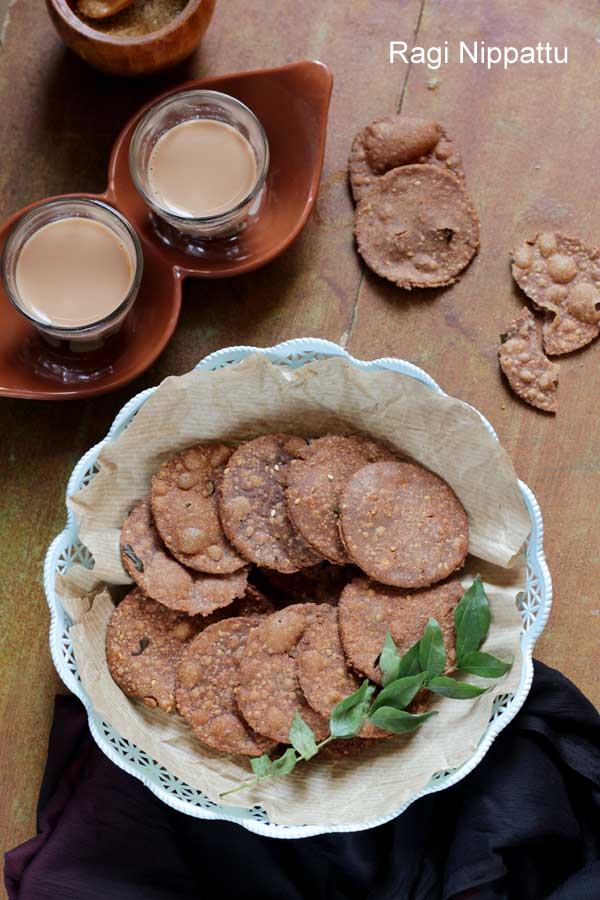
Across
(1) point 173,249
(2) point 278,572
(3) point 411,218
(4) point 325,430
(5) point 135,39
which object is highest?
(5) point 135,39

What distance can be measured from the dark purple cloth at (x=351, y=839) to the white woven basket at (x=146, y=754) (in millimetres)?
149

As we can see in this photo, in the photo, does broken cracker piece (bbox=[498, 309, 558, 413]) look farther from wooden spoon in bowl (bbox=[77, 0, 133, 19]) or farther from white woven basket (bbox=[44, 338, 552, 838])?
wooden spoon in bowl (bbox=[77, 0, 133, 19])

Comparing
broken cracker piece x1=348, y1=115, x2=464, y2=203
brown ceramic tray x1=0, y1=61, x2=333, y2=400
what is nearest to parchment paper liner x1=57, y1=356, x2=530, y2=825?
brown ceramic tray x1=0, y1=61, x2=333, y2=400

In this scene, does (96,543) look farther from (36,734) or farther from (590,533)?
(590,533)

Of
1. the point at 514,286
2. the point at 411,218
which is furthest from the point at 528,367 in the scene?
the point at 411,218

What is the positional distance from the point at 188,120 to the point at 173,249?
19 centimetres

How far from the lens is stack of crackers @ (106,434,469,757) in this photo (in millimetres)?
1274

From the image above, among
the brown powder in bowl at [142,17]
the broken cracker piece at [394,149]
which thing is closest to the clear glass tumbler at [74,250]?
the brown powder in bowl at [142,17]

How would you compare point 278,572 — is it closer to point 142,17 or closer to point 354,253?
point 354,253

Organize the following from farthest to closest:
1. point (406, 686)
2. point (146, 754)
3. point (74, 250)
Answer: point (74, 250), point (146, 754), point (406, 686)

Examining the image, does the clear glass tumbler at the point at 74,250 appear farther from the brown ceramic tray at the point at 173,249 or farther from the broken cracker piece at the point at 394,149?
the broken cracker piece at the point at 394,149

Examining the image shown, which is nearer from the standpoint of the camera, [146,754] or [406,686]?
[406,686]

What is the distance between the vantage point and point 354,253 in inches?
59.6

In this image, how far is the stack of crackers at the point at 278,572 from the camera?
4.18 ft
